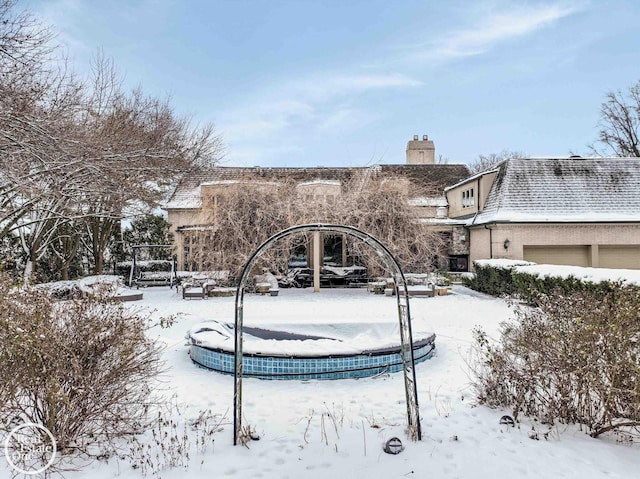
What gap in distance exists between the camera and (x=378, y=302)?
13.2m

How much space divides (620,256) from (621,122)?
19979 millimetres

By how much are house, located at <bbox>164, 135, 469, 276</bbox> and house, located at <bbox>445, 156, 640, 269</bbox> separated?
2.86 meters

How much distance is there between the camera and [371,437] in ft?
14.1

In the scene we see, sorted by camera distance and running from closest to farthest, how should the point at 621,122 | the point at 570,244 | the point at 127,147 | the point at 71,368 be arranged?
the point at 71,368
the point at 127,147
the point at 570,244
the point at 621,122

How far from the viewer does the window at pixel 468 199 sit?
1964 cm

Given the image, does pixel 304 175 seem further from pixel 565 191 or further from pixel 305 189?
pixel 565 191

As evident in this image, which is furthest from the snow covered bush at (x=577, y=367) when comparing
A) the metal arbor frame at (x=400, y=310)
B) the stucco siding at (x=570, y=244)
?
the stucco siding at (x=570, y=244)

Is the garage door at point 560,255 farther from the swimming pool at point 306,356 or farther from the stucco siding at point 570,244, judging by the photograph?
the swimming pool at point 306,356

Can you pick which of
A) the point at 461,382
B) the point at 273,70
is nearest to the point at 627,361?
the point at 461,382

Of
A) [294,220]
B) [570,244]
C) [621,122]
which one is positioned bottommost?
[570,244]

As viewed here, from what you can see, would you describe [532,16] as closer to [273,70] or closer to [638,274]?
[638,274]

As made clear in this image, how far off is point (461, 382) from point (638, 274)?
5011 millimetres

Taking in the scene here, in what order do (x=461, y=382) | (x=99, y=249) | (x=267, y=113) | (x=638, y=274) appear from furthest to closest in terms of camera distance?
(x=99, y=249) → (x=267, y=113) → (x=638, y=274) → (x=461, y=382)

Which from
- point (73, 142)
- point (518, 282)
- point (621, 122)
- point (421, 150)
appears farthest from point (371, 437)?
point (621, 122)
